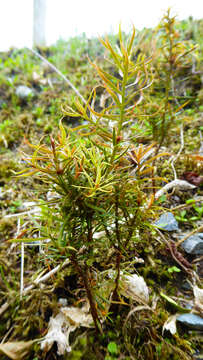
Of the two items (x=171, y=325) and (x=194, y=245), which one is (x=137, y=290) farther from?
(x=194, y=245)

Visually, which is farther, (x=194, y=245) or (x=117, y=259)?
(x=194, y=245)

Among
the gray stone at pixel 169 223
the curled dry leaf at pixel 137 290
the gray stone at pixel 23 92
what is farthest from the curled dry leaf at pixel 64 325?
the gray stone at pixel 23 92

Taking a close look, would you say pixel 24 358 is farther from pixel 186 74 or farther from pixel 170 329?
pixel 186 74

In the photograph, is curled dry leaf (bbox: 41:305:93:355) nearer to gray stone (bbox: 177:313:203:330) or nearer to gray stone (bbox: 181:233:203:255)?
gray stone (bbox: 177:313:203:330)

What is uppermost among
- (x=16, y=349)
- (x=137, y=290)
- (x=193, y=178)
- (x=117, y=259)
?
(x=193, y=178)

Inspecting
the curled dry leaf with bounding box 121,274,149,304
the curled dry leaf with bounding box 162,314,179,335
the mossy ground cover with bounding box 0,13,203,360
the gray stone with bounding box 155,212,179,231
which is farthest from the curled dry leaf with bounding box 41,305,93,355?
the gray stone with bounding box 155,212,179,231

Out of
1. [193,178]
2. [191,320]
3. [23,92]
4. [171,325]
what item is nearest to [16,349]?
[171,325]

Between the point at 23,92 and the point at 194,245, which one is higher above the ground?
the point at 23,92
